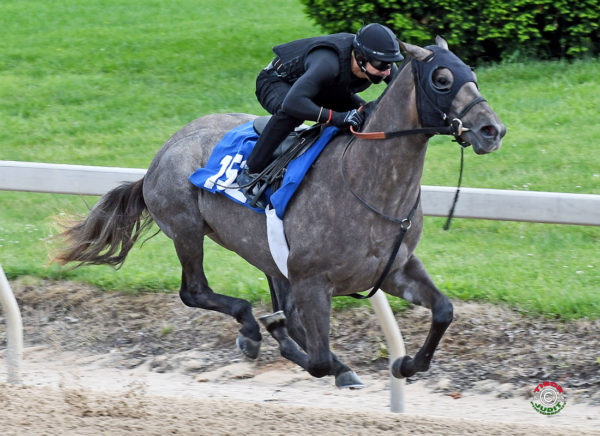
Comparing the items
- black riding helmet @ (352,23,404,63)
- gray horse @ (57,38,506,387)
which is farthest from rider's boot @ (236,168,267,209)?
black riding helmet @ (352,23,404,63)

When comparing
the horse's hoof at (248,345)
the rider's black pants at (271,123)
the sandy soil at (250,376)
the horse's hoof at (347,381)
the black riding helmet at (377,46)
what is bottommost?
the sandy soil at (250,376)

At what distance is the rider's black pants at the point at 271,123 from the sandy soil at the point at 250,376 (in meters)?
1.35

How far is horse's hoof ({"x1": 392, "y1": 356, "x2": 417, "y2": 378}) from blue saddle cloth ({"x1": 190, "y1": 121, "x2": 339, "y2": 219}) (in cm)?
101

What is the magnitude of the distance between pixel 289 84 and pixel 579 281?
8.39ft

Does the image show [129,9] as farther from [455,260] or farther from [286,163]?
[286,163]

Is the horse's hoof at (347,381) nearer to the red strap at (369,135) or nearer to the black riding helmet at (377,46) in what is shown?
the red strap at (369,135)

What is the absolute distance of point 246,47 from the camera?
40.0 feet

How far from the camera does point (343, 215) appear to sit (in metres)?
4.62

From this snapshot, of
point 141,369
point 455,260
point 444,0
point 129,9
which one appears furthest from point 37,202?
point 129,9

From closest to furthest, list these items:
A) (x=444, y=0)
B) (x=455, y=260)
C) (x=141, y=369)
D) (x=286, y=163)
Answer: (x=286, y=163), (x=141, y=369), (x=455, y=260), (x=444, y=0)

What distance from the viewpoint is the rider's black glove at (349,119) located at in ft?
15.4

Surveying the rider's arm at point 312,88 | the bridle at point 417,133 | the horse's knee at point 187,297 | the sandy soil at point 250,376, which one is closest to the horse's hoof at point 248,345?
the sandy soil at point 250,376

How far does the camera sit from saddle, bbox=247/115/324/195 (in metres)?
4.94

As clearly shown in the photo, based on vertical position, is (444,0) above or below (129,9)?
above
